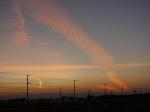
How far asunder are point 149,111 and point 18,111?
43.5 ft

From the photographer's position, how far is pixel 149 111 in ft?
89.8

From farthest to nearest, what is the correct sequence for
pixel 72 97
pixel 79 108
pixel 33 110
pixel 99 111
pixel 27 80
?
pixel 72 97 < pixel 27 80 < pixel 79 108 < pixel 99 111 < pixel 33 110

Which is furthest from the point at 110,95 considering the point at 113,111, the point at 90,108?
the point at 90,108

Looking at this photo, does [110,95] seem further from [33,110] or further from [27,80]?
[33,110]

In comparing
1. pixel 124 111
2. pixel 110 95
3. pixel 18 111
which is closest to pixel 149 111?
pixel 124 111

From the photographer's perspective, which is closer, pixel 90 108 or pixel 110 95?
pixel 90 108

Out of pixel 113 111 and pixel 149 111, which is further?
pixel 113 111

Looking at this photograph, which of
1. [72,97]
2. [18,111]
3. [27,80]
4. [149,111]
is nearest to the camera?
[149,111]

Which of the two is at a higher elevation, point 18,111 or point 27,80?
point 27,80

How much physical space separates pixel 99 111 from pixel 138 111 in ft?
12.1

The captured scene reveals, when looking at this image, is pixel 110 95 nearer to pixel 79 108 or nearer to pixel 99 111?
pixel 79 108

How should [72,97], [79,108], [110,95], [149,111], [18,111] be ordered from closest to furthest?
[149,111], [18,111], [79,108], [72,97], [110,95]

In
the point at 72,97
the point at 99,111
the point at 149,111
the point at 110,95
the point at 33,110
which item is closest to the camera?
the point at 33,110

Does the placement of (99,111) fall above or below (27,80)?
below
